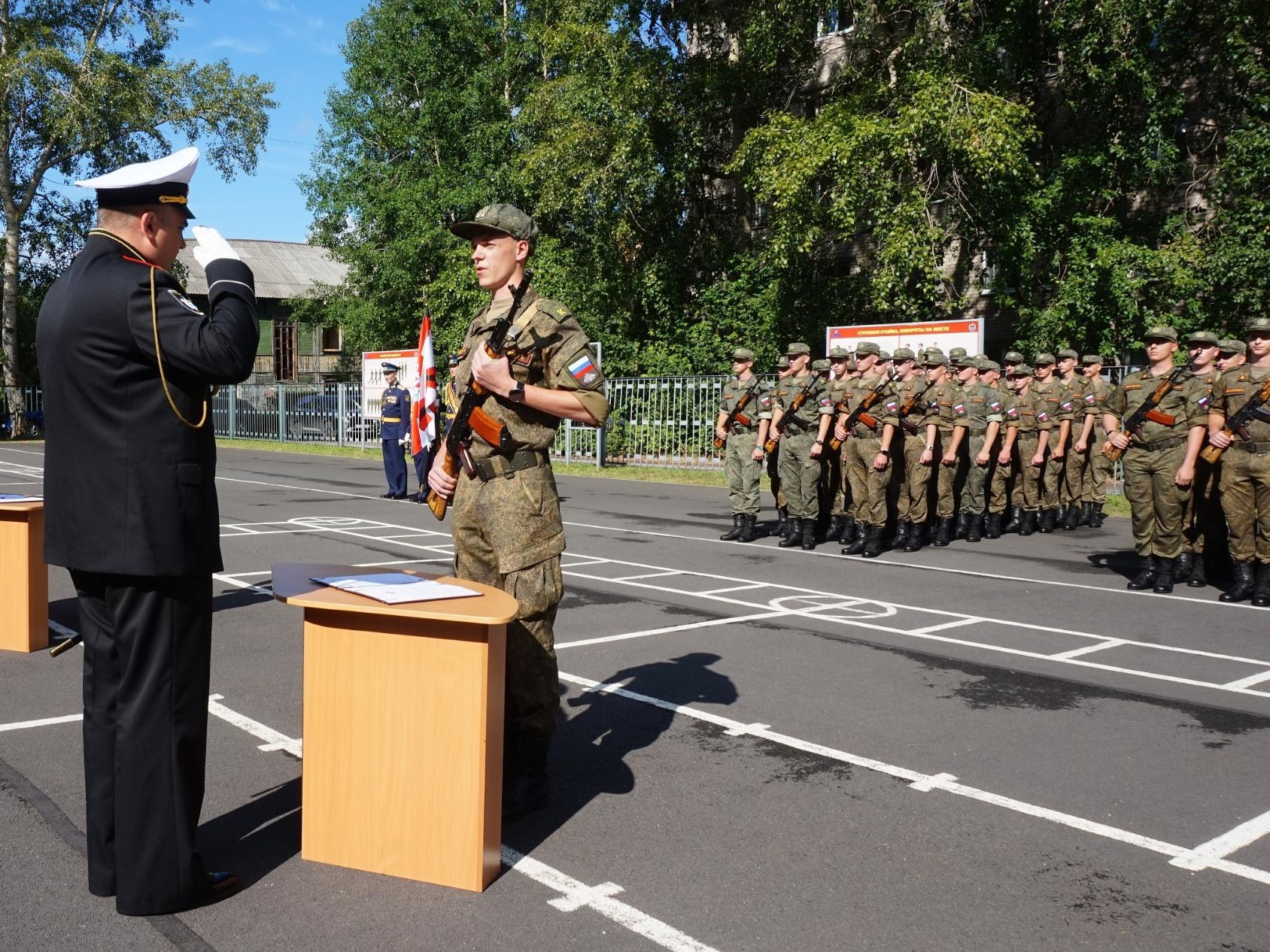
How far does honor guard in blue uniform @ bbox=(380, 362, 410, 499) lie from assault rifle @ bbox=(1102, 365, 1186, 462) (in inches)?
426

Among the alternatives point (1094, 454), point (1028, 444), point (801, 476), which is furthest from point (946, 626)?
point (1094, 454)

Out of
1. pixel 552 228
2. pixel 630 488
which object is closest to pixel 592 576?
pixel 630 488

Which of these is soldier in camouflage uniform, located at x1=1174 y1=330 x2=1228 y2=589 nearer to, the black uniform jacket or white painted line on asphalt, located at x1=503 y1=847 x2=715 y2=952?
white painted line on asphalt, located at x1=503 y1=847 x2=715 y2=952

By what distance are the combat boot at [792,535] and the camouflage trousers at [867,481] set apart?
0.82m

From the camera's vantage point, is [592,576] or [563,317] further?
[592,576]

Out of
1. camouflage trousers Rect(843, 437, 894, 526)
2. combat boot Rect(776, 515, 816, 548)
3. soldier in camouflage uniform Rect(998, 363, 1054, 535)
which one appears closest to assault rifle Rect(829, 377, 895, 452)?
camouflage trousers Rect(843, 437, 894, 526)

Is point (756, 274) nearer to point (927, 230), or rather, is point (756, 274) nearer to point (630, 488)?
point (927, 230)

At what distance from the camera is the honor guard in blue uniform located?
57.8 ft

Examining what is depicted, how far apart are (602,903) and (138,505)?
1870 mm

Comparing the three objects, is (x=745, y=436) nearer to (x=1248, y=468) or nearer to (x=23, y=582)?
(x=1248, y=468)

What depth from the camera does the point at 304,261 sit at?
74.3 meters

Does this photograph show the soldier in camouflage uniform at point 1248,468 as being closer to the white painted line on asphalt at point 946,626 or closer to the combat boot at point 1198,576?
the combat boot at point 1198,576

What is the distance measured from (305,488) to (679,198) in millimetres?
15115

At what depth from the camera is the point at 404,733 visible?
3.56m
